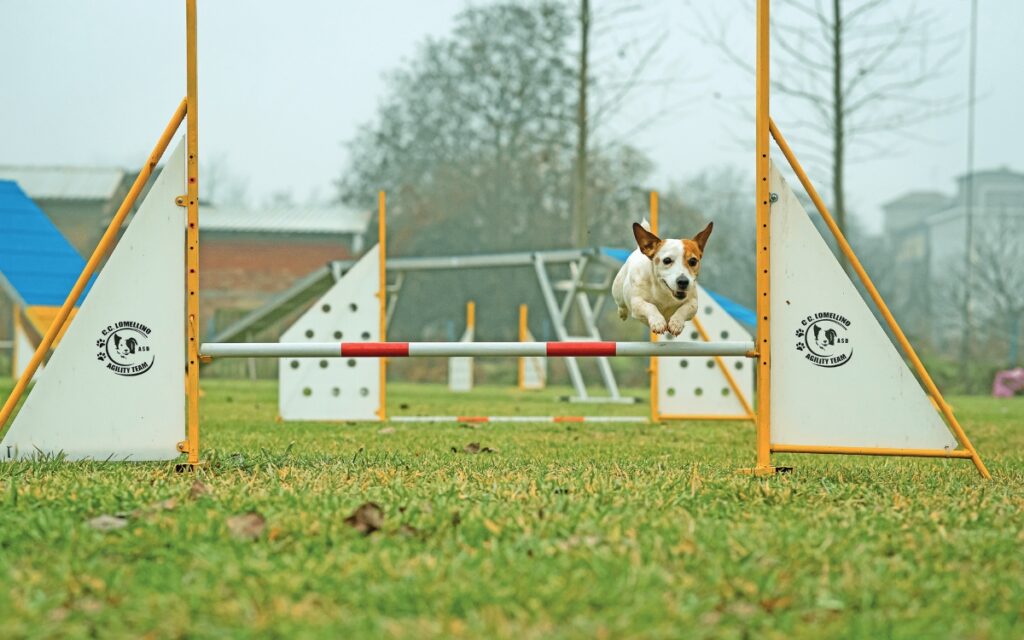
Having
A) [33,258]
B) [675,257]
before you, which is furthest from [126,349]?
[33,258]

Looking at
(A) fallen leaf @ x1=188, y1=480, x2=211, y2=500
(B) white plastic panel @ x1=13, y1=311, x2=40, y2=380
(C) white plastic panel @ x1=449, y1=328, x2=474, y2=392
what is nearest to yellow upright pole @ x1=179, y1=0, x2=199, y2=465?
(A) fallen leaf @ x1=188, y1=480, x2=211, y2=500

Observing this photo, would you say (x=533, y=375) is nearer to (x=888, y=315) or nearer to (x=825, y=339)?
(x=825, y=339)

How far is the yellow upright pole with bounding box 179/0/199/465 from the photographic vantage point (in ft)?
13.5

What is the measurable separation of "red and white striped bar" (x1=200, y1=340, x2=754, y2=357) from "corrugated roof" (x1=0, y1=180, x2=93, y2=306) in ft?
26.3

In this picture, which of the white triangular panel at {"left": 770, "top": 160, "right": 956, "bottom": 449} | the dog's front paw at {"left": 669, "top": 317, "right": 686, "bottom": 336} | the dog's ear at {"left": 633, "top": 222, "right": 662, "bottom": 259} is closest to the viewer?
the white triangular panel at {"left": 770, "top": 160, "right": 956, "bottom": 449}

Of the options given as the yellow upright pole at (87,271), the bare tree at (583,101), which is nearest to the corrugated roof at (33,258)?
the yellow upright pole at (87,271)

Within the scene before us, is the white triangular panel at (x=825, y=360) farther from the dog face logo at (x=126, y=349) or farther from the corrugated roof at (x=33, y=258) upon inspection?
the corrugated roof at (x=33, y=258)

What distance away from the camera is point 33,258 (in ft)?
38.7

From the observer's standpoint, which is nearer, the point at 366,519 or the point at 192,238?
the point at 366,519

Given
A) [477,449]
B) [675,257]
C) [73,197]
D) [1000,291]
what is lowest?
[477,449]

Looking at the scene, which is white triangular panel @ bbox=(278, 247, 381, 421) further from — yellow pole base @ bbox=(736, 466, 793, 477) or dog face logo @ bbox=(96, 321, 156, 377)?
yellow pole base @ bbox=(736, 466, 793, 477)

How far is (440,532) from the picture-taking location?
2.74m

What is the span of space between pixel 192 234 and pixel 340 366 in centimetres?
405

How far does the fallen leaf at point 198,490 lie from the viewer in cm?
323
